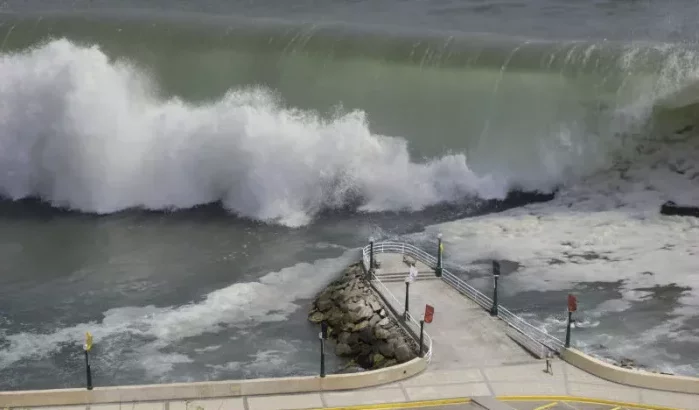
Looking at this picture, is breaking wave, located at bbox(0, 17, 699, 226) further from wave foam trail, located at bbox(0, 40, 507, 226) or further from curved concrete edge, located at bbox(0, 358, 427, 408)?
curved concrete edge, located at bbox(0, 358, 427, 408)

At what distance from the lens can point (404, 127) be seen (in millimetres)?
46656

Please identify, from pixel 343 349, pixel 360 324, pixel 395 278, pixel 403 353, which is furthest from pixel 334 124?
pixel 403 353

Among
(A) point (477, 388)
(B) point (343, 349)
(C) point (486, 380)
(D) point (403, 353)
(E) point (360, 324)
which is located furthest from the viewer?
(E) point (360, 324)

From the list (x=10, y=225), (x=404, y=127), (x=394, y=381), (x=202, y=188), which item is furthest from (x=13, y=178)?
(x=394, y=381)

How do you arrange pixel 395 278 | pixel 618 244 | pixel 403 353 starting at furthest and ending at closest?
pixel 618 244
pixel 395 278
pixel 403 353

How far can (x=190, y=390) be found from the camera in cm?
2453

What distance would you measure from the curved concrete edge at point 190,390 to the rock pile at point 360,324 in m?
3.03

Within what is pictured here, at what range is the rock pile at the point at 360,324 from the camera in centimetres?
2878

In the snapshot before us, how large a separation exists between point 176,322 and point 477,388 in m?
11.1

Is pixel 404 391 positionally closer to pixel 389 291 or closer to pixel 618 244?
pixel 389 291

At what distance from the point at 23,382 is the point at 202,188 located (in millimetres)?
17710

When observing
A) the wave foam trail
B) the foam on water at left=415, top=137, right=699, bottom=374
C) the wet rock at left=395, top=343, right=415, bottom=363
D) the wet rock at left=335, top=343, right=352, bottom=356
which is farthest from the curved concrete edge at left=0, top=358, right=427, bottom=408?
the wave foam trail

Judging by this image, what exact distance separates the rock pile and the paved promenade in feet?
3.65

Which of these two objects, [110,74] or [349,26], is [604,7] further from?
[110,74]
